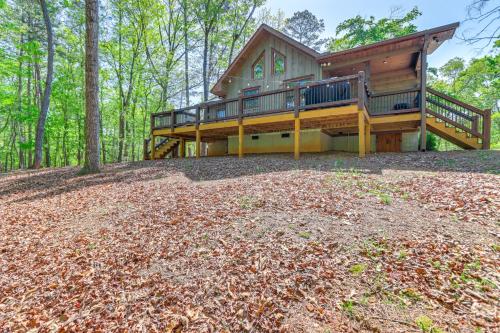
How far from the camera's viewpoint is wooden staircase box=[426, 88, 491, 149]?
9.56 metres

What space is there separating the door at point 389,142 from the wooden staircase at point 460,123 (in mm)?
2388

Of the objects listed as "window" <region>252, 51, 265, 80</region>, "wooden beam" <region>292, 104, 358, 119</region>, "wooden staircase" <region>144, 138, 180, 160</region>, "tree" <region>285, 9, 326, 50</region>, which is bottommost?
"wooden staircase" <region>144, 138, 180, 160</region>

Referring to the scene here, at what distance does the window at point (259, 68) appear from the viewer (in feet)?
47.7

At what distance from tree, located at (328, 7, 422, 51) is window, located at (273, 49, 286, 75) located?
1334 centimetres

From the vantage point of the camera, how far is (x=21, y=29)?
539 inches

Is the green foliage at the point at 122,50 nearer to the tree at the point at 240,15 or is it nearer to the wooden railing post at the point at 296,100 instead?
the tree at the point at 240,15

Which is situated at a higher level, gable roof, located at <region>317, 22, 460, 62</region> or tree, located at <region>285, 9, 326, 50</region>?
tree, located at <region>285, 9, 326, 50</region>

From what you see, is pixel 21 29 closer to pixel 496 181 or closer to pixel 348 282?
pixel 348 282

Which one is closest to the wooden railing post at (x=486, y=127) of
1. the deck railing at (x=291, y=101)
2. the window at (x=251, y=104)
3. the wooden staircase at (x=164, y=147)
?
the deck railing at (x=291, y=101)

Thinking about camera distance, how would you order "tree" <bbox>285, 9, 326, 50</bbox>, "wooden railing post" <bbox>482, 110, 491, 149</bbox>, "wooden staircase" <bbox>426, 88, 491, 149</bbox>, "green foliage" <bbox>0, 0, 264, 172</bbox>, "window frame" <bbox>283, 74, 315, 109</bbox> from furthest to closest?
"tree" <bbox>285, 9, 326, 50</bbox>, "green foliage" <bbox>0, 0, 264, 172</bbox>, "window frame" <bbox>283, 74, 315, 109</bbox>, "wooden staircase" <bbox>426, 88, 491, 149</bbox>, "wooden railing post" <bbox>482, 110, 491, 149</bbox>

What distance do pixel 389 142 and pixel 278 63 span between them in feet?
24.8

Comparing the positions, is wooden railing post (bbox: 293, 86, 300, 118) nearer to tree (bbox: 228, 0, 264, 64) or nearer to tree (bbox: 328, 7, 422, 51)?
tree (bbox: 228, 0, 264, 64)

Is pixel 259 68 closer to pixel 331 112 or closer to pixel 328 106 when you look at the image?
pixel 328 106

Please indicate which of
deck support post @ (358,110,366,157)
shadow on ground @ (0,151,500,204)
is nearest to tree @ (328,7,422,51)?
deck support post @ (358,110,366,157)
